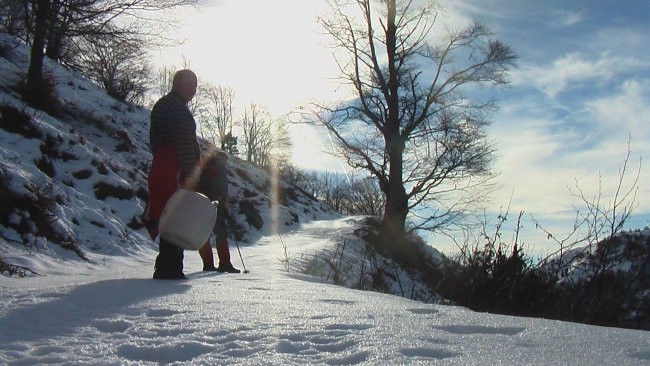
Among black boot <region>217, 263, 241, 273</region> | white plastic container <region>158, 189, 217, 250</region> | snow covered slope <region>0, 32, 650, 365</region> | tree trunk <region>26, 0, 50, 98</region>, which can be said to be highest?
tree trunk <region>26, 0, 50, 98</region>

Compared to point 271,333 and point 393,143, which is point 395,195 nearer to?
point 393,143

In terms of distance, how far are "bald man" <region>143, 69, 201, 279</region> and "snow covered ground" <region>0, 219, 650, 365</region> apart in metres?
1.11

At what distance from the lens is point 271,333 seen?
6.55 ft

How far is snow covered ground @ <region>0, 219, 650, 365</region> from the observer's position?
1.69 metres

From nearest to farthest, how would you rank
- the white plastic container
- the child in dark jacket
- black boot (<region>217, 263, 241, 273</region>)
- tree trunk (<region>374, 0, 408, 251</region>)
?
the white plastic container, black boot (<region>217, 263, 241, 273</region>), the child in dark jacket, tree trunk (<region>374, 0, 408, 251</region>)

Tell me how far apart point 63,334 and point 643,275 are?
4.55m

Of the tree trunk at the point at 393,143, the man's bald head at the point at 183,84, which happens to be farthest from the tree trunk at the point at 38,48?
the tree trunk at the point at 393,143

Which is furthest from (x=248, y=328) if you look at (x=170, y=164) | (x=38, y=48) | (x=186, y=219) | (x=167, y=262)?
(x=38, y=48)

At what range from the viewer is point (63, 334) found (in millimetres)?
2002

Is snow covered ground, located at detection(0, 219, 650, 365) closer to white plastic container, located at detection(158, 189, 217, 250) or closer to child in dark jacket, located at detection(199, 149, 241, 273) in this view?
white plastic container, located at detection(158, 189, 217, 250)

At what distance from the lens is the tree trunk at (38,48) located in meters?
10.4

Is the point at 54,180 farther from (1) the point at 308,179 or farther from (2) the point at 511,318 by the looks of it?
(1) the point at 308,179

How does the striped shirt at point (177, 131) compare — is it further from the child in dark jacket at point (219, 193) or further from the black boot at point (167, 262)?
the child in dark jacket at point (219, 193)

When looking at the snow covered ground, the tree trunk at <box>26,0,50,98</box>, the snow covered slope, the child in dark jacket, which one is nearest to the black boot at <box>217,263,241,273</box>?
the child in dark jacket
